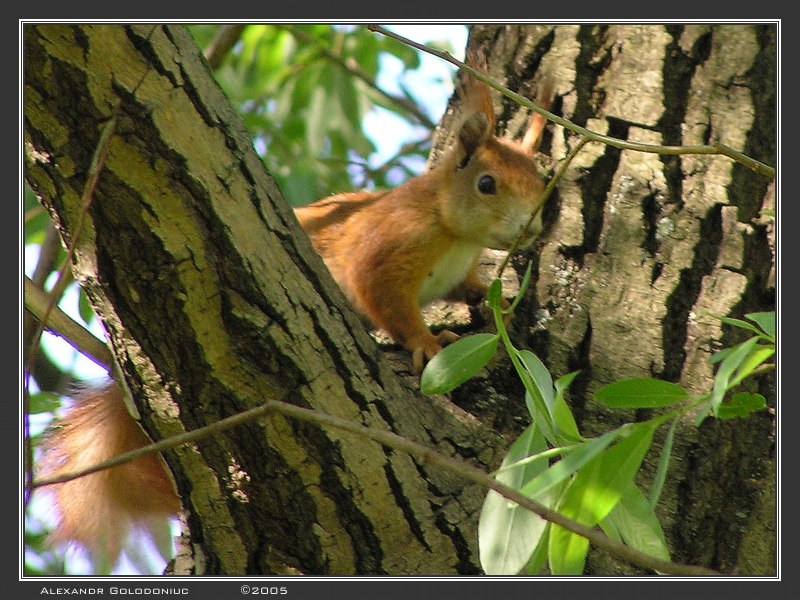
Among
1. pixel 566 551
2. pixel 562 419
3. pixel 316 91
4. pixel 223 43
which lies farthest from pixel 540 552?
pixel 316 91

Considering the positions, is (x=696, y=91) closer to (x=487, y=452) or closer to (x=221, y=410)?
(x=487, y=452)

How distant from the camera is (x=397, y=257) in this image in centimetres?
282

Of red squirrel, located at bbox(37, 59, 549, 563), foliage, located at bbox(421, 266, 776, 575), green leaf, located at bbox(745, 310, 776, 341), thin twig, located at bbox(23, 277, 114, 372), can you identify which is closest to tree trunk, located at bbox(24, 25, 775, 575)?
thin twig, located at bbox(23, 277, 114, 372)

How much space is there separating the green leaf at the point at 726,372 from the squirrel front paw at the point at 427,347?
3.41 ft

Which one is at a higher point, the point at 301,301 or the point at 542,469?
the point at 301,301

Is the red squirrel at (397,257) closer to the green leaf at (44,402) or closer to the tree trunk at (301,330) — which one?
the green leaf at (44,402)

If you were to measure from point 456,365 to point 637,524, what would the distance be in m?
0.36

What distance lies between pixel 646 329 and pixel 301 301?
87cm

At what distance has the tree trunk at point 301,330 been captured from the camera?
158cm

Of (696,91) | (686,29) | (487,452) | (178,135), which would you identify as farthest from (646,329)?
(178,135)

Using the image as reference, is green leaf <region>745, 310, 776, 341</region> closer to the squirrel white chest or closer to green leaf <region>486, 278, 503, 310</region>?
green leaf <region>486, 278, 503, 310</region>

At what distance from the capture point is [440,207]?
2891mm

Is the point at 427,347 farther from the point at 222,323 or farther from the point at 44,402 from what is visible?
the point at 44,402

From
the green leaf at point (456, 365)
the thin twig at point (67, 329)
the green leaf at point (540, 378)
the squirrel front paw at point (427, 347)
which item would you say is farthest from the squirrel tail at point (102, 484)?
the green leaf at point (540, 378)
